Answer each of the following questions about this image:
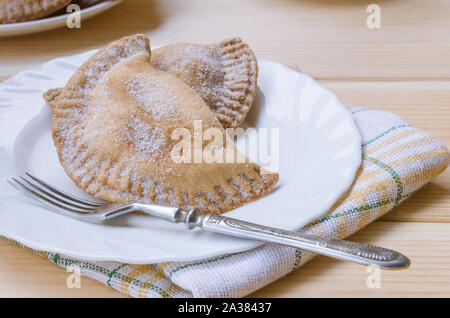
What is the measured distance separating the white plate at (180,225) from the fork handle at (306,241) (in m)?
0.02

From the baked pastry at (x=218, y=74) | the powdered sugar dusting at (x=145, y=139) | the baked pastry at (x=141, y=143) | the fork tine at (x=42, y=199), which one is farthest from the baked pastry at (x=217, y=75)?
the fork tine at (x=42, y=199)

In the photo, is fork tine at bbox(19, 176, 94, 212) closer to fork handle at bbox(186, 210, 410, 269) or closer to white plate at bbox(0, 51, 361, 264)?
white plate at bbox(0, 51, 361, 264)

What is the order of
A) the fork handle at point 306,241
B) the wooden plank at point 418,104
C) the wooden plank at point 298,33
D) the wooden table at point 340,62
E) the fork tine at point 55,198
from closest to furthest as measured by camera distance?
the fork handle at point 306,241 → the wooden table at point 340,62 → the fork tine at point 55,198 → the wooden plank at point 418,104 → the wooden plank at point 298,33

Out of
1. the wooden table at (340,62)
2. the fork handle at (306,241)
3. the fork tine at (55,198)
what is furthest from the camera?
the fork tine at (55,198)

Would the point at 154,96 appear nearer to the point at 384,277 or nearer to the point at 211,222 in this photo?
the point at 211,222

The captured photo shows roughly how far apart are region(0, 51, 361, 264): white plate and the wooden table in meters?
0.07

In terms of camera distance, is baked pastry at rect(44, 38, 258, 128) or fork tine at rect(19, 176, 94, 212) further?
baked pastry at rect(44, 38, 258, 128)

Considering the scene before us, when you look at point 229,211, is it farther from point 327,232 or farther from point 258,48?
point 258,48

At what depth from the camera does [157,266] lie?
0.92 m

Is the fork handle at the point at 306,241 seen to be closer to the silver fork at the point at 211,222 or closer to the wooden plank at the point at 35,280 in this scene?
the silver fork at the point at 211,222

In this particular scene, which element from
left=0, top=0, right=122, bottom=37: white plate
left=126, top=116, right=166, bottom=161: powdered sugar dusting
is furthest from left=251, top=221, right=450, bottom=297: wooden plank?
left=0, top=0, right=122, bottom=37: white plate

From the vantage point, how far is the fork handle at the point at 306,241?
2.65ft

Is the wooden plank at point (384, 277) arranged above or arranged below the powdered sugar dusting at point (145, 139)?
below

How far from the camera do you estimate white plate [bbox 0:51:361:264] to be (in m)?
0.91
